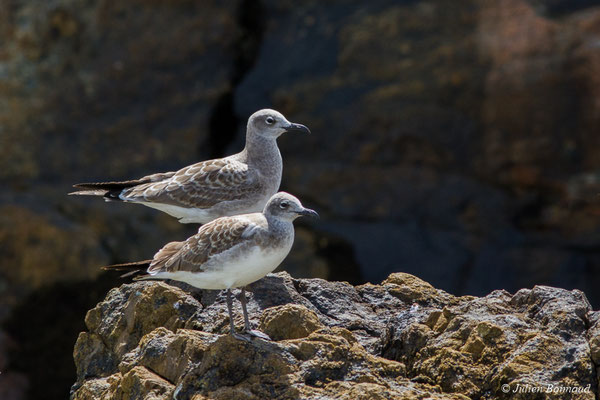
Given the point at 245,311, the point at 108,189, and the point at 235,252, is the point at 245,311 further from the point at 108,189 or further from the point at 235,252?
the point at 108,189

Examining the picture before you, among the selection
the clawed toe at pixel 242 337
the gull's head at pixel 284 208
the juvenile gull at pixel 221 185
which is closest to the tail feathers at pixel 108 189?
the juvenile gull at pixel 221 185

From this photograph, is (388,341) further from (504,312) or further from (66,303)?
(66,303)

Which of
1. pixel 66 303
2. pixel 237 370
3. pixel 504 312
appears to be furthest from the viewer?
pixel 66 303

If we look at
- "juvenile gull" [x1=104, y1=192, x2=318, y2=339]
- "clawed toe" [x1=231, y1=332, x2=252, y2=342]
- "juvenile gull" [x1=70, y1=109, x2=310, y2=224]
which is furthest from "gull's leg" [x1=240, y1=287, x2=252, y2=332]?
"juvenile gull" [x1=70, y1=109, x2=310, y2=224]

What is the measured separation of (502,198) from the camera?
19.6 meters

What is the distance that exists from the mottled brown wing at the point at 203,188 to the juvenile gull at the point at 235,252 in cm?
228

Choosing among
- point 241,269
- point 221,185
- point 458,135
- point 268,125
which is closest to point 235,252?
point 241,269

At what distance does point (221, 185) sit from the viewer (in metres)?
10.2

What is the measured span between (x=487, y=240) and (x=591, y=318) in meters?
12.8

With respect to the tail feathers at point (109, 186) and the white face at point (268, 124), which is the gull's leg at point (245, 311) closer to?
the white face at point (268, 124)

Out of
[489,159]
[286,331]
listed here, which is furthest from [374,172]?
[286,331]

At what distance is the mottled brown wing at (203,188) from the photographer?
10.2 metres

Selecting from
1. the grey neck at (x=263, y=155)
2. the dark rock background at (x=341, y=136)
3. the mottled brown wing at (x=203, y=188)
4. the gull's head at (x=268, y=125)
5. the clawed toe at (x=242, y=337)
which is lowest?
the dark rock background at (x=341, y=136)

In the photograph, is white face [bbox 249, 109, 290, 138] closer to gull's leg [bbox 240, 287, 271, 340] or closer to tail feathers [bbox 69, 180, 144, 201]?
tail feathers [bbox 69, 180, 144, 201]
